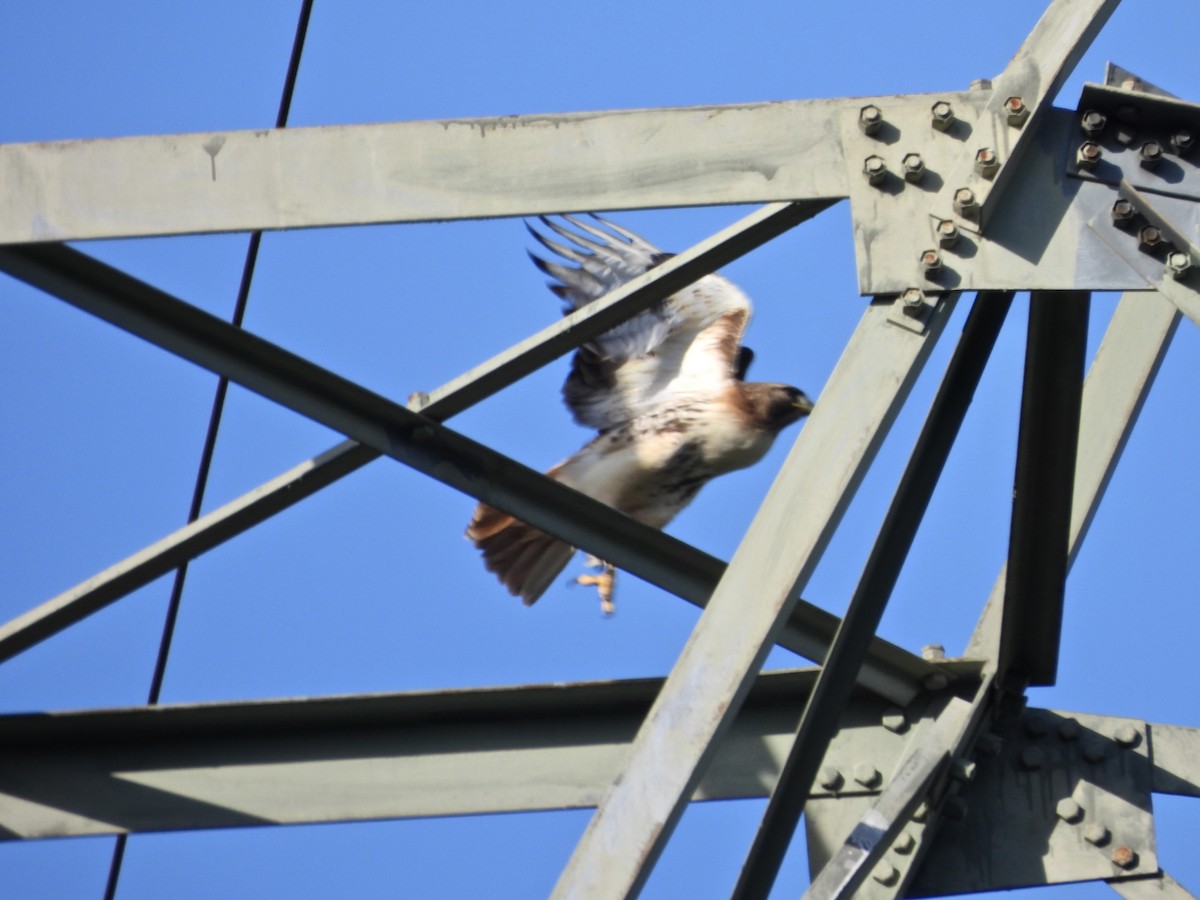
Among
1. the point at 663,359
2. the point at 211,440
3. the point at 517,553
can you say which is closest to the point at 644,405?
the point at 663,359

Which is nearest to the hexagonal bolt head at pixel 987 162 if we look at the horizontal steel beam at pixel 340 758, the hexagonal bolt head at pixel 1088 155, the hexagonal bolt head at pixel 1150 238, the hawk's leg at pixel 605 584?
the hexagonal bolt head at pixel 1088 155

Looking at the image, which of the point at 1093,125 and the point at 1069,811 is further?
the point at 1069,811

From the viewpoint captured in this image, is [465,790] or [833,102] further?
[465,790]

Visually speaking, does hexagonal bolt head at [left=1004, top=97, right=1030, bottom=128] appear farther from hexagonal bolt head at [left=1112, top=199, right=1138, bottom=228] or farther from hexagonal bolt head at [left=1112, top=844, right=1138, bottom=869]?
hexagonal bolt head at [left=1112, top=844, right=1138, bottom=869]

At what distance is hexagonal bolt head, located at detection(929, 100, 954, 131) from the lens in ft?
9.21

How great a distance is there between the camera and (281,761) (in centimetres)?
361

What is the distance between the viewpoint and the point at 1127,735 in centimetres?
361

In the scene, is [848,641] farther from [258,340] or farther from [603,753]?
[258,340]

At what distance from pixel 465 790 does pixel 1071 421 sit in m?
1.32

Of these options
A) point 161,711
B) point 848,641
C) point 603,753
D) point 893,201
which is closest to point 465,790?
point 603,753

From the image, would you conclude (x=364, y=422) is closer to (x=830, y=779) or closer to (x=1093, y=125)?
(x=830, y=779)

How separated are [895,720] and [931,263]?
123 cm

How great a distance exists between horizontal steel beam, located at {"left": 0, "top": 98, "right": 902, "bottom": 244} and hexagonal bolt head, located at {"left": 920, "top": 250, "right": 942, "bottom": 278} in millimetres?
182

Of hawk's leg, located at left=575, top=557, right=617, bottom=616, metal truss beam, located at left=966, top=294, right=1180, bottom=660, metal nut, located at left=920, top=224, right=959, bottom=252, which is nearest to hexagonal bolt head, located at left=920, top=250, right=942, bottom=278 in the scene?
metal nut, located at left=920, top=224, right=959, bottom=252
